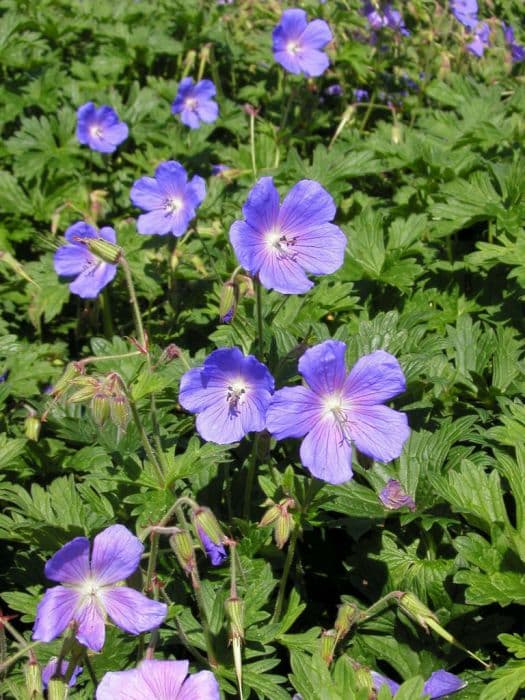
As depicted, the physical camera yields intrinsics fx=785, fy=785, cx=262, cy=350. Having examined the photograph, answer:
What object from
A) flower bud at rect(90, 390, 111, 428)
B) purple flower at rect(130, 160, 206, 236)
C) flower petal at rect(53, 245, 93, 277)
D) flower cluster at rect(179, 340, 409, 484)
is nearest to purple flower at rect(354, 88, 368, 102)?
purple flower at rect(130, 160, 206, 236)

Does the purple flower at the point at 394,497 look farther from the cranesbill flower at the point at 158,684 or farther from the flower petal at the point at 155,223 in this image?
the flower petal at the point at 155,223

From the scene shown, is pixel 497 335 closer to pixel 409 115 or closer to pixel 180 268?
pixel 180 268

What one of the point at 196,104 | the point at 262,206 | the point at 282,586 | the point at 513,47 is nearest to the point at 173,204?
the point at 262,206

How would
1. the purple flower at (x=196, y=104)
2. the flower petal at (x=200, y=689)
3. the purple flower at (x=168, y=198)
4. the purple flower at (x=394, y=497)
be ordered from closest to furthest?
the flower petal at (x=200, y=689) < the purple flower at (x=394, y=497) < the purple flower at (x=168, y=198) < the purple flower at (x=196, y=104)

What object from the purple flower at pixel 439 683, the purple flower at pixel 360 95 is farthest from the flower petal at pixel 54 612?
the purple flower at pixel 360 95

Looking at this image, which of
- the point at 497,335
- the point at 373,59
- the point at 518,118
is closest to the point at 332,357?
the point at 497,335

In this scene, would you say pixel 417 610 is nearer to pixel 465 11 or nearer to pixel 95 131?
pixel 95 131
